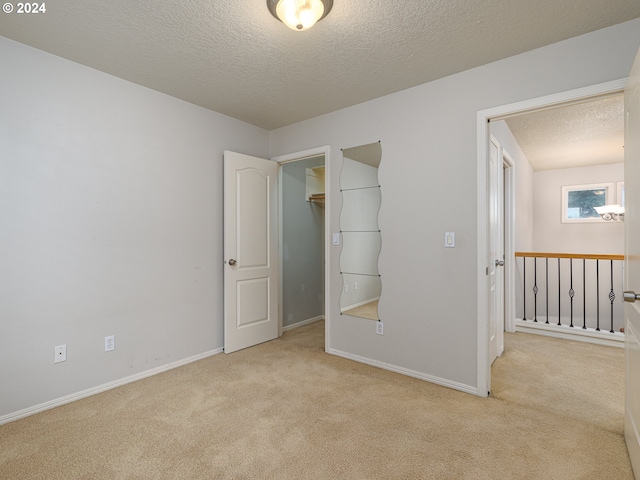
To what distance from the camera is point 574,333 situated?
148 inches

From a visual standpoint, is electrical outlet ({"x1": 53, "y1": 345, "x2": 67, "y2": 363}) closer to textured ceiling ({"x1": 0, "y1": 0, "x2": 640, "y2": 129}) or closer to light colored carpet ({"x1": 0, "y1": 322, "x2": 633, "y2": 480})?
light colored carpet ({"x1": 0, "y1": 322, "x2": 633, "y2": 480})

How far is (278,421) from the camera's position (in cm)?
210

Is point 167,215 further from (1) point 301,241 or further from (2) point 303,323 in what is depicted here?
(2) point 303,323

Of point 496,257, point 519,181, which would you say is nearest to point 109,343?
point 496,257

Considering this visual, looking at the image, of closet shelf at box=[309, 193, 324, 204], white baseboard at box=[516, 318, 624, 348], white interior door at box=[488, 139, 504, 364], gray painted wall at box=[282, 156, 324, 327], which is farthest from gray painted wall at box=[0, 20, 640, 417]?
white baseboard at box=[516, 318, 624, 348]

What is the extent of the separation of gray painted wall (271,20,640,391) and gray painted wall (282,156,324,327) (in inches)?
50.8

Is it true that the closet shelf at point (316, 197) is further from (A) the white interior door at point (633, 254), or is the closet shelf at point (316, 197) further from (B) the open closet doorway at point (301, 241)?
(A) the white interior door at point (633, 254)

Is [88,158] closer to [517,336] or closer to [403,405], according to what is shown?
[403,405]

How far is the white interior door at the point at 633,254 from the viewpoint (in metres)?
1.47

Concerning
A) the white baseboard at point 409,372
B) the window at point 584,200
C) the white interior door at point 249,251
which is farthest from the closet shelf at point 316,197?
the window at point 584,200

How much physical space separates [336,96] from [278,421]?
263cm

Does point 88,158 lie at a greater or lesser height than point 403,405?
greater

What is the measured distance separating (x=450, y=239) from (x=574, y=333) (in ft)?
8.04

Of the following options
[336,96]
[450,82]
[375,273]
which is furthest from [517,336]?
[336,96]
